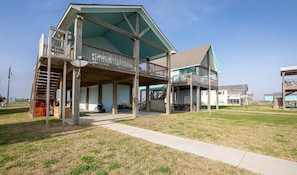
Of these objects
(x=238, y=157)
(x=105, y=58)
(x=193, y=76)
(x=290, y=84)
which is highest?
(x=105, y=58)

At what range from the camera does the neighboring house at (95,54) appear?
298 inches

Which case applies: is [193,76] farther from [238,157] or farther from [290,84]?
[290,84]

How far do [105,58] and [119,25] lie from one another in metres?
4.20

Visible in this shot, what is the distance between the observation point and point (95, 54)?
895 centimetres

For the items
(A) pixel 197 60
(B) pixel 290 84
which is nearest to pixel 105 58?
(A) pixel 197 60

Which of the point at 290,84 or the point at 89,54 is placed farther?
the point at 290,84

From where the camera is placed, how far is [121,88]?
17.0 metres

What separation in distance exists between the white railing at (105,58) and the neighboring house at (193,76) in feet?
28.8

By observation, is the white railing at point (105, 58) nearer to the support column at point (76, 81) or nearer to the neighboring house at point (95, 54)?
the neighboring house at point (95, 54)

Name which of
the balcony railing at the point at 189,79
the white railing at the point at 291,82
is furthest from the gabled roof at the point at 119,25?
the white railing at the point at 291,82

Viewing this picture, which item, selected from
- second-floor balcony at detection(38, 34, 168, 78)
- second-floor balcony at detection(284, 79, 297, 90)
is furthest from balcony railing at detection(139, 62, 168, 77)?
second-floor balcony at detection(284, 79, 297, 90)

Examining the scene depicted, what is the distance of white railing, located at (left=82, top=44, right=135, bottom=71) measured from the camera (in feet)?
28.0

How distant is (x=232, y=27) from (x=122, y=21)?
1252 cm

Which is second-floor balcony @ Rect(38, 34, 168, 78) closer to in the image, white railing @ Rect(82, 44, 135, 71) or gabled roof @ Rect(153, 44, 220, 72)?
white railing @ Rect(82, 44, 135, 71)
